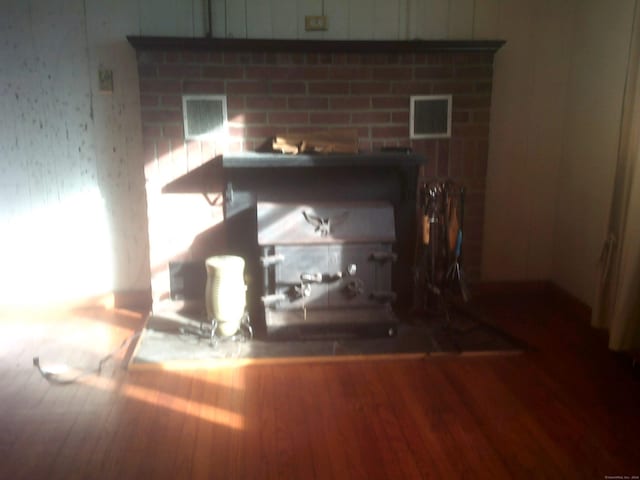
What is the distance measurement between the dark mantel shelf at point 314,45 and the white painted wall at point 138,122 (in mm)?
131

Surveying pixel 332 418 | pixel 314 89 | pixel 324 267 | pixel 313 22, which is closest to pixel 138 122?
pixel 314 89

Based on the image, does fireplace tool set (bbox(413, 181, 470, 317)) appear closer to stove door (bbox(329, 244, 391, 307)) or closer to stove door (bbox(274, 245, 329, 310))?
stove door (bbox(329, 244, 391, 307))

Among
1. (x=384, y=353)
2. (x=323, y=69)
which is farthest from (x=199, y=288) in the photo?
(x=323, y=69)

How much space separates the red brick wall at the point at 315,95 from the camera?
10.3 feet

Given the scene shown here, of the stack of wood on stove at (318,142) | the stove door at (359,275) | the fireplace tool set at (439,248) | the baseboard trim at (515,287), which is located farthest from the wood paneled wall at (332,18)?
the baseboard trim at (515,287)

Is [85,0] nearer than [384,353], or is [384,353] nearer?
[384,353]

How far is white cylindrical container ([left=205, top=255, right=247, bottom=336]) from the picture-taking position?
290 centimetres

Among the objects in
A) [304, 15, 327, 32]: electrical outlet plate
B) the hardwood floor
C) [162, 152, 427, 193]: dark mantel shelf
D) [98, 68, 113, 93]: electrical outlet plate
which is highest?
[304, 15, 327, 32]: electrical outlet plate

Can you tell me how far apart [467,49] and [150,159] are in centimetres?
178

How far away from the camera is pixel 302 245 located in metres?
2.96

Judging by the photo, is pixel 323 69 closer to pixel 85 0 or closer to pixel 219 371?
pixel 85 0

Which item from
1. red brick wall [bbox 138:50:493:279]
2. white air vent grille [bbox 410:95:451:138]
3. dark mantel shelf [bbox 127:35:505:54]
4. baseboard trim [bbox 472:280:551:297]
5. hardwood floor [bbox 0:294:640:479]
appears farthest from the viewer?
baseboard trim [bbox 472:280:551:297]

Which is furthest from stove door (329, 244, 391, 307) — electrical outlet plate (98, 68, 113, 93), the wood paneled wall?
electrical outlet plate (98, 68, 113, 93)

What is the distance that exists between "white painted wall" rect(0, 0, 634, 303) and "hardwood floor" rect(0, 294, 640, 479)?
0.62 meters
